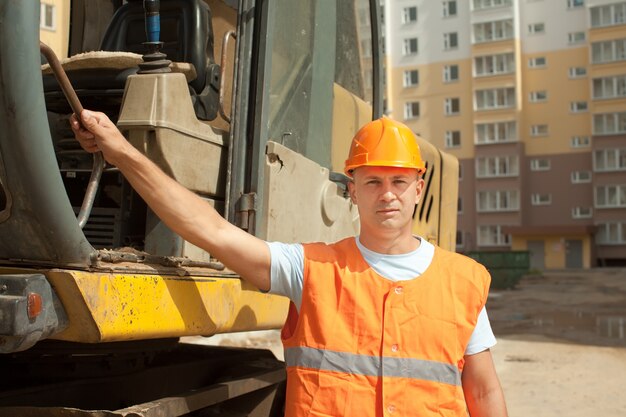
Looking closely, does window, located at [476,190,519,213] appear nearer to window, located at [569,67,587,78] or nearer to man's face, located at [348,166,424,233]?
window, located at [569,67,587,78]

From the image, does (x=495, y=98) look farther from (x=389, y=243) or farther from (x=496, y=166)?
(x=389, y=243)

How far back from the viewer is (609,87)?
5053 cm

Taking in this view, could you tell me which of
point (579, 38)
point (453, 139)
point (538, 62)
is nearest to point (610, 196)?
point (538, 62)

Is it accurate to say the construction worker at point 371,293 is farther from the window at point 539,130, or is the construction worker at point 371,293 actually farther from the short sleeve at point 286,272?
the window at point 539,130

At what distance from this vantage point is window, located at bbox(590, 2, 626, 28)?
165 ft

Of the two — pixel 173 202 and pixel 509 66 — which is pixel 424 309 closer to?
pixel 173 202

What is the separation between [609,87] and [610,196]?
7012mm

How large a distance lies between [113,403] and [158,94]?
3.93ft

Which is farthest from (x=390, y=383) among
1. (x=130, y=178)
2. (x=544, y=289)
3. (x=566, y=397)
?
(x=544, y=289)

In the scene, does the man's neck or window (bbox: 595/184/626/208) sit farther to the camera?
window (bbox: 595/184/626/208)

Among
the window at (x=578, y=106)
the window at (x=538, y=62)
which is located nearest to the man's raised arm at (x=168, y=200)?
the window at (x=578, y=106)

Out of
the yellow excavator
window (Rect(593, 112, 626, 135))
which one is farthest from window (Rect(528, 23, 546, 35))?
the yellow excavator

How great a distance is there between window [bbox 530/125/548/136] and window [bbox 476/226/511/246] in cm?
685

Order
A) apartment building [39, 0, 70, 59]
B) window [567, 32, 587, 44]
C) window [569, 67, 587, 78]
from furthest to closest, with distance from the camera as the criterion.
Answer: window [567, 32, 587, 44] < window [569, 67, 587, 78] < apartment building [39, 0, 70, 59]
